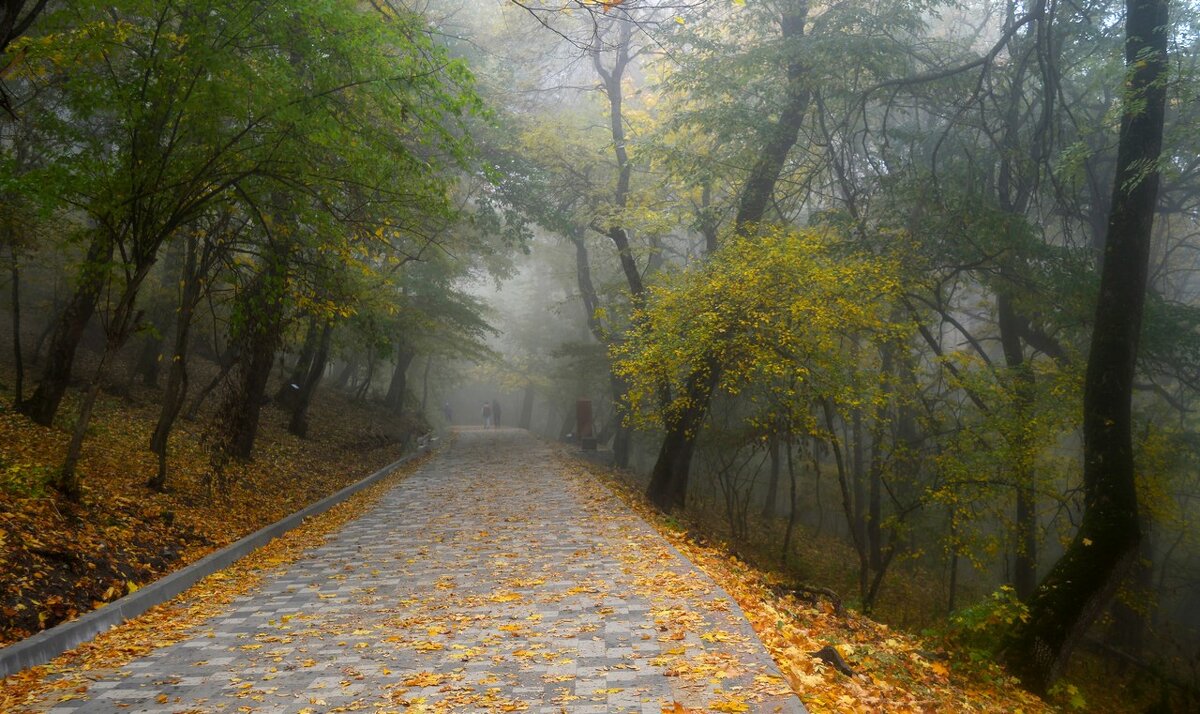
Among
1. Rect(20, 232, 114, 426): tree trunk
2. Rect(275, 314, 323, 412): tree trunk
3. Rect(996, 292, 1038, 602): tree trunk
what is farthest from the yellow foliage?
Rect(20, 232, 114, 426): tree trunk

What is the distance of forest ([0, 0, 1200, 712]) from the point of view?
773 cm

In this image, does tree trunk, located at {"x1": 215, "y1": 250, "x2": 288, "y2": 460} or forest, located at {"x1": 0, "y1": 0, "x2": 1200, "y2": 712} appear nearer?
forest, located at {"x1": 0, "y1": 0, "x2": 1200, "y2": 712}

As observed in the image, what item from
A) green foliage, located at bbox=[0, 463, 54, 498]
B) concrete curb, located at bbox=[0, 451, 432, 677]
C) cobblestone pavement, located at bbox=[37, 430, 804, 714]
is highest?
green foliage, located at bbox=[0, 463, 54, 498]

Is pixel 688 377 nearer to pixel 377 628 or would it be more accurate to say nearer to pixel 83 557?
pixel 377 628

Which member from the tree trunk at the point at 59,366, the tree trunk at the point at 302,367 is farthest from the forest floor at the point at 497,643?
the tree trunk at the point at 302,367

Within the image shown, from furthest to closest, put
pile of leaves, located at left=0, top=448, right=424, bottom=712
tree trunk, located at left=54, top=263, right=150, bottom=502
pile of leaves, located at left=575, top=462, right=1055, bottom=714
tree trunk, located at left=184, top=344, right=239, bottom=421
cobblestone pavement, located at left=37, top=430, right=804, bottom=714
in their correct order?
tree trunk, located at left=184, top=344, right=239, bottom=421, tree trunk, located at left=54, top=263, right=150, bottom=502, pile of leaves, located at left=575, top=462, right=1055, bottom=714, pile of leaves, located at left=0, top=448, right=424, bottom=712, cobblestone pavement, located at left=37, top=430, right=804, bottom=714

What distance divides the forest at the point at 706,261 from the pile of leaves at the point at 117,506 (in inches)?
2.1

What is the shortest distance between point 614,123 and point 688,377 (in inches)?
361

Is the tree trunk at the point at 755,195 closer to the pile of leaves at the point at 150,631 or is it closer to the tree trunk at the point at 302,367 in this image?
the pile of leaves at the point at 150,631

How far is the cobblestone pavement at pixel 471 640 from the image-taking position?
427cm

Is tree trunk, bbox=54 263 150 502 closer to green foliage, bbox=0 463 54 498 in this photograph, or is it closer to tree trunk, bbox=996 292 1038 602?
green foliage, bbox=0 463 54 498

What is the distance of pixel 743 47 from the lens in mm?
14781

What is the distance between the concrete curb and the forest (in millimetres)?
289

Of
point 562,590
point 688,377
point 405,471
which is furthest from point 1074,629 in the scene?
point 405,471
